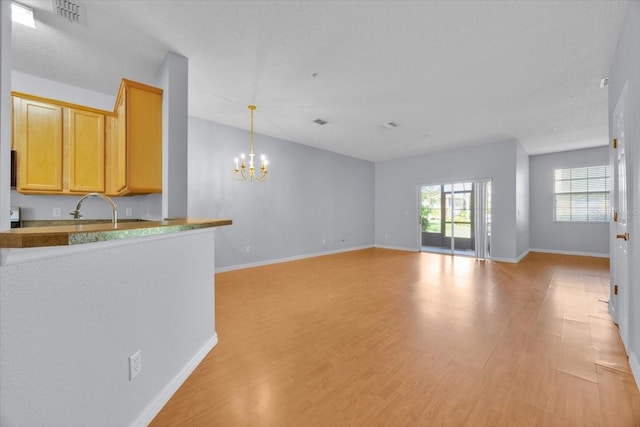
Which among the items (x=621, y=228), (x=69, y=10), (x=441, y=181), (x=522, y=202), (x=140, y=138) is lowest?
(x=621, y=228)

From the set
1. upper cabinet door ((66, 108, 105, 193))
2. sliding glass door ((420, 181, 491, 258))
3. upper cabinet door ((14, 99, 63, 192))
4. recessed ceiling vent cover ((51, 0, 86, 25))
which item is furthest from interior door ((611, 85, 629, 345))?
upper cabinet door ((14, 99, 63, 192))

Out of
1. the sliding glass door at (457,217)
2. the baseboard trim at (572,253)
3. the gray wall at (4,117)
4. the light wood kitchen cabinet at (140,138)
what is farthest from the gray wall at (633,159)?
the baseboard trim at (572,253)

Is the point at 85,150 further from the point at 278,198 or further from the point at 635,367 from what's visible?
the point at 635,367

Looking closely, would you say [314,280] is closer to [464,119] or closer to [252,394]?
[252,394]

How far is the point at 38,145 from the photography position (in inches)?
129

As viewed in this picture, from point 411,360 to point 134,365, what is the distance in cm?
200

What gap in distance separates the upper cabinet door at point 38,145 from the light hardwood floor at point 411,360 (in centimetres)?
262

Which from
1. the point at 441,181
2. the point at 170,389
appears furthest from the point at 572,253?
the point at 170,389

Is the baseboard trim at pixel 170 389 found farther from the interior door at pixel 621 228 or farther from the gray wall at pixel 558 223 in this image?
the gray wall at pixel 558 223

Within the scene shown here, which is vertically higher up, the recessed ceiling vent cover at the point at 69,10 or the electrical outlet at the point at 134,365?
the recessed ceiling vent cover at the point at 69,10

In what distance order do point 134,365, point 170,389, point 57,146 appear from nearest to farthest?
point 134,365, point 170,389, point 57,146

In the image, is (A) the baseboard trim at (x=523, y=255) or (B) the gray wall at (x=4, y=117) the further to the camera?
(A) the baseboard trim at (x=523, y=255)

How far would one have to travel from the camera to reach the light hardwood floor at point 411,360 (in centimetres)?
166

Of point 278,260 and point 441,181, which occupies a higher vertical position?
point 441,181
